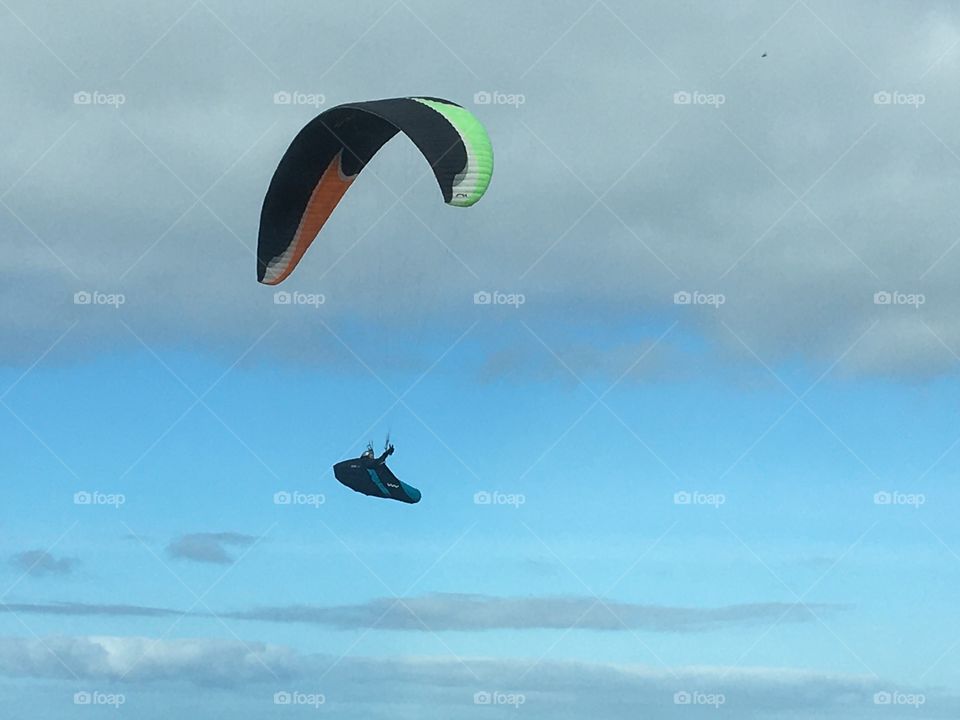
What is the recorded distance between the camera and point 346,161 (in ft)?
205

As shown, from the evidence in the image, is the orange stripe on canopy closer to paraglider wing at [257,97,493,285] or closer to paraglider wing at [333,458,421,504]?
paraglider wing at [257,97,493,285]

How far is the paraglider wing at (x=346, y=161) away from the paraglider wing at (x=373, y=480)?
19.4ft

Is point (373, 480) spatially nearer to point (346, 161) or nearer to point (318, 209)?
point (318, 209)

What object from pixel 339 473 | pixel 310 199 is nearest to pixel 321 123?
pixel 310 199

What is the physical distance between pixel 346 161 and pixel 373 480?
843 centimetres

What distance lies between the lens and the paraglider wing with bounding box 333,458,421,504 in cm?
6016

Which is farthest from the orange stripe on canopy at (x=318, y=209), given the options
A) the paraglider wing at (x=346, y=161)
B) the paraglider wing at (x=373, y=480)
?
the paraglider wing at (x=373, y=480)

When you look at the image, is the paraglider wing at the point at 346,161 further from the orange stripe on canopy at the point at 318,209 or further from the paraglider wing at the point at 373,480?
the paraglider wing at the point at 373,480

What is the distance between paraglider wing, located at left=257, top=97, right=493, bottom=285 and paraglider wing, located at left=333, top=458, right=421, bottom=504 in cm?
590

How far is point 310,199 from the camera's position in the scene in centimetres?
6269

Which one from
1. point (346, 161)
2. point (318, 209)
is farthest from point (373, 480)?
point (346, 161)

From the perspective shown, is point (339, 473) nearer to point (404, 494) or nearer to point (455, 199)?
point (404, 494)

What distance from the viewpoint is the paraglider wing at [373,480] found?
60156 millimetres

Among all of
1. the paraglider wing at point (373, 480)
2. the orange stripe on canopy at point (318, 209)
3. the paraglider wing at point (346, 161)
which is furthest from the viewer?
the orange stripe on canopy at point (318, 209)
